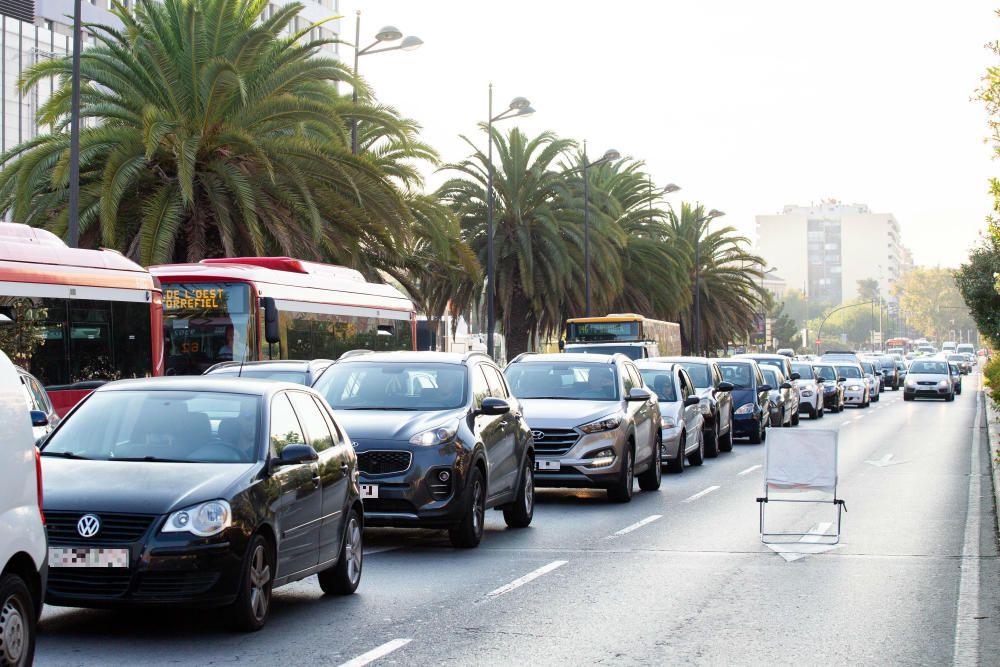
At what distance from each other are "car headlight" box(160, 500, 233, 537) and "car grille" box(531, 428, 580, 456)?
8.93 m

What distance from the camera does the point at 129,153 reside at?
26.9 meters

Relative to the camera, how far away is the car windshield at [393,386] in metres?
13.4

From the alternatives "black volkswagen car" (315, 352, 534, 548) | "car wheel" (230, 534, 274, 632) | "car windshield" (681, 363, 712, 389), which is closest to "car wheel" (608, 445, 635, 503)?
"black volkswagen car" (315, 352, 534, 548)

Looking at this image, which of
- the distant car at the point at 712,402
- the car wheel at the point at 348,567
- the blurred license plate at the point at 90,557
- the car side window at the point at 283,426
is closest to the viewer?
the blurred license plate at the point at 90,557

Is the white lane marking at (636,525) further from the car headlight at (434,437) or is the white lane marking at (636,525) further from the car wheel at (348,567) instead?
the car wheel at (348,567)

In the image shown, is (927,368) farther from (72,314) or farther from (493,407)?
(493,407)

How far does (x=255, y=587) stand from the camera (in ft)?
27.6

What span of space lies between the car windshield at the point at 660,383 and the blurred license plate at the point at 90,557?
15232 millimetres

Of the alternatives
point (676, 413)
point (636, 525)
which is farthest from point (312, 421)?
point (676, 413)

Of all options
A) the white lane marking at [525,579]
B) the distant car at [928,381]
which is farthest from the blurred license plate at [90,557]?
the distant car at [928,381]

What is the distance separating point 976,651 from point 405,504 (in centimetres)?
518

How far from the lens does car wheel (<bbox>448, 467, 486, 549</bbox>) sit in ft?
40.8

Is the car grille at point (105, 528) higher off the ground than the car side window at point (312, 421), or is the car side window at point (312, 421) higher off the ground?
the car side window at point (312, 421)

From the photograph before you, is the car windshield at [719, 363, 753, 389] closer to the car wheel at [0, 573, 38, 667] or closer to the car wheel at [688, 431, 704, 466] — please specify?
the car wheel at [688, 431, 704, 466]
